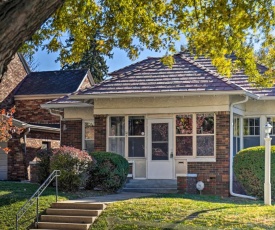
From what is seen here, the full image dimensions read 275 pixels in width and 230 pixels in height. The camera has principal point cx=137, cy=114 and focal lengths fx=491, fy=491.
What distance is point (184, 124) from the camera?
682 inches

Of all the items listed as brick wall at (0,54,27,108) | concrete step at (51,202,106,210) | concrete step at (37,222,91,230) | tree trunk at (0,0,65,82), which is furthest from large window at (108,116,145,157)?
tree trunk at (0,0,65,82)

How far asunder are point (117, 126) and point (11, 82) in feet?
43.1

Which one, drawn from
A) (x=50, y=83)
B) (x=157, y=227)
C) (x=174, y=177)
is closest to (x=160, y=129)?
(x=174, y=177)

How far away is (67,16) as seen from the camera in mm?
10617

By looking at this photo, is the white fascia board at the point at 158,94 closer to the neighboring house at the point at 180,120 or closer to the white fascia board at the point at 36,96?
the neighboring house at the point at 180,120

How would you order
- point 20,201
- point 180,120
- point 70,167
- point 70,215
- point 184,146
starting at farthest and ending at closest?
point 180,120 → point 184,146 → point 70,167 → point 20,201 → point 70,215

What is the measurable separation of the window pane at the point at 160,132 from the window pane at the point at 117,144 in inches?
46.9

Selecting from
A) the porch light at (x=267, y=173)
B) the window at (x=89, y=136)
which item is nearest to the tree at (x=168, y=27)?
the porch light at (x=267, y=173)

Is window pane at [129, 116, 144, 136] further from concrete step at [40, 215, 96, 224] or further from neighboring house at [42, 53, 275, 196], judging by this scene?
concrete step at [40, 215, 96, 224]

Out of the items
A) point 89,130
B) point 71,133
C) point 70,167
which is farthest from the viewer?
point 71,133

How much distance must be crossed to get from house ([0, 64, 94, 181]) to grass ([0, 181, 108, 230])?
768 centimetres

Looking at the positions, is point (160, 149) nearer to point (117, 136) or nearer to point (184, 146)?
point (184, 146)

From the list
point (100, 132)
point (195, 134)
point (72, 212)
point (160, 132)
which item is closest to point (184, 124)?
point (195, 134)

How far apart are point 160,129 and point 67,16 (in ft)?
25.7
